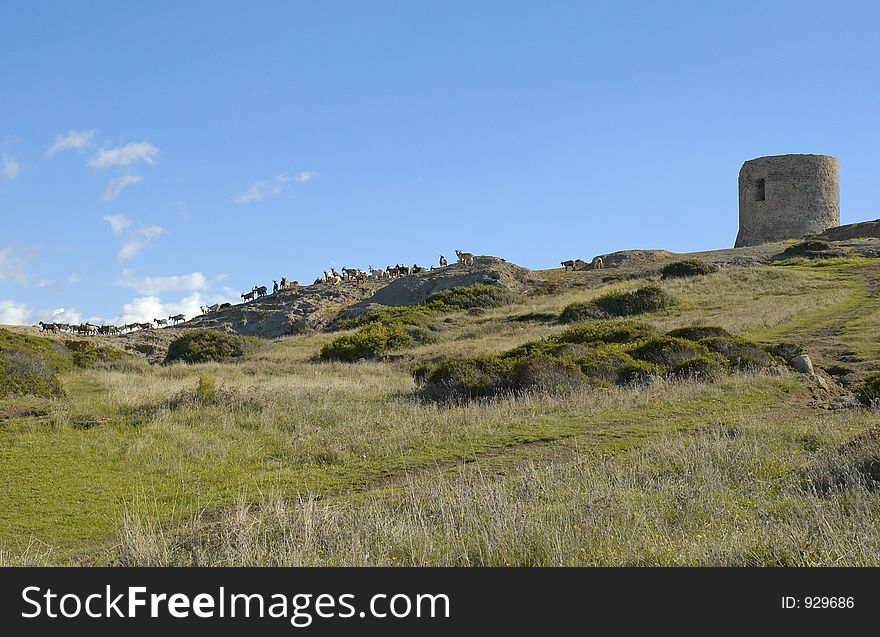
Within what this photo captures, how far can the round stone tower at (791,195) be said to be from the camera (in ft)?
205

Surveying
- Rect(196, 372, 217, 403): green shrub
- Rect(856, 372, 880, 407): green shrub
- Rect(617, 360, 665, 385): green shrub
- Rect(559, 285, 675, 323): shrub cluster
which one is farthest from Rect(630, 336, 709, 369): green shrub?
Rect(559, 285, 675, 323): shrub cluster

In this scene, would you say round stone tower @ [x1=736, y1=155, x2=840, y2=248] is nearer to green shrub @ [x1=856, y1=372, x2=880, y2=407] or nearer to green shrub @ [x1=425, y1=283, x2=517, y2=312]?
green shrub @ [x1=425, y1=283, x2=517, y2=312]

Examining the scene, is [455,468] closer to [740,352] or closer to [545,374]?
[545,374]

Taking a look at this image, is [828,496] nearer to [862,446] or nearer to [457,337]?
[862,446]

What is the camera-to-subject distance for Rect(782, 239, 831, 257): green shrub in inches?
1951

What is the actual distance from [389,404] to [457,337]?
18744 millimetres

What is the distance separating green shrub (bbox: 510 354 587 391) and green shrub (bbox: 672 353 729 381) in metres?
2.32

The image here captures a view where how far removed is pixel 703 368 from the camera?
18.3 meters

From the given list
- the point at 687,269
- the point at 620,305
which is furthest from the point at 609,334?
the point at 687,269

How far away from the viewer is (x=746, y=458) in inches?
389

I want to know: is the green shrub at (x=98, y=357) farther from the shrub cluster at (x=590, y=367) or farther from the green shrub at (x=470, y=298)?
the green shrub at (x=470, y=298)

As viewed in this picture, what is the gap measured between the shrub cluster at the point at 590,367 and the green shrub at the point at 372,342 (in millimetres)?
10244
